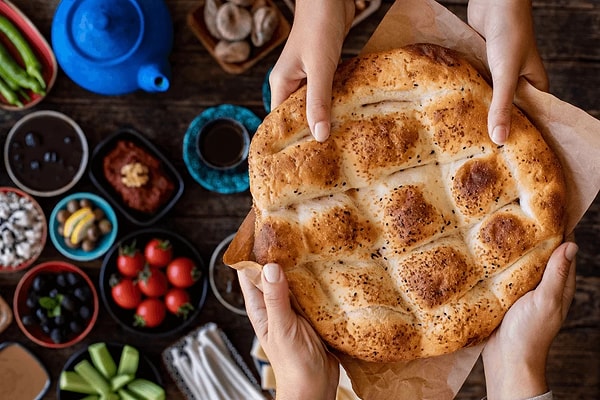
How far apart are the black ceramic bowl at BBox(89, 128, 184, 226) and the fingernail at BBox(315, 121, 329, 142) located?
1.36 m

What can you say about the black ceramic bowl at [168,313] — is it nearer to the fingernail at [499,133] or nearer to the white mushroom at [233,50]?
the white mushroom at [233,50]

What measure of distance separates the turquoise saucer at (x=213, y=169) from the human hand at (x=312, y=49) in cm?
89

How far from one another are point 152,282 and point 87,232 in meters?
0.44

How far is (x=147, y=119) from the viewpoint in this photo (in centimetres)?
352

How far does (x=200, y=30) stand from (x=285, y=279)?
5.75 feet

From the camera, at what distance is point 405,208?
7.45 feet

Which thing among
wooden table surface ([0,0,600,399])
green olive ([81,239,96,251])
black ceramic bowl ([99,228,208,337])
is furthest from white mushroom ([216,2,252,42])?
Answer: green olive ([81,239,96,251])

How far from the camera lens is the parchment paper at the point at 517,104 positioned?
236 cm

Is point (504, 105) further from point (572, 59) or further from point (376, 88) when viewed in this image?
point (572, 59)

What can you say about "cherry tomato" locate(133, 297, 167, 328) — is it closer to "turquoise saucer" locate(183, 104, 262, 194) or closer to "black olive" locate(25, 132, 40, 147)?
"turquoise saucer" locate(183, 104, 262, 194)

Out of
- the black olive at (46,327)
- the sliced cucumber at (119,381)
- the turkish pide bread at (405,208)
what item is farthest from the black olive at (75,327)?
the turkish pide bread at (405,208)

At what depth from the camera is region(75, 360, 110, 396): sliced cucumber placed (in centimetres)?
345

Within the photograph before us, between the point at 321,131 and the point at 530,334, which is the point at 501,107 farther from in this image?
the point at 530,334

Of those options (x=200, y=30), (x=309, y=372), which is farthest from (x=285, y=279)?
(x=200, y=30)
